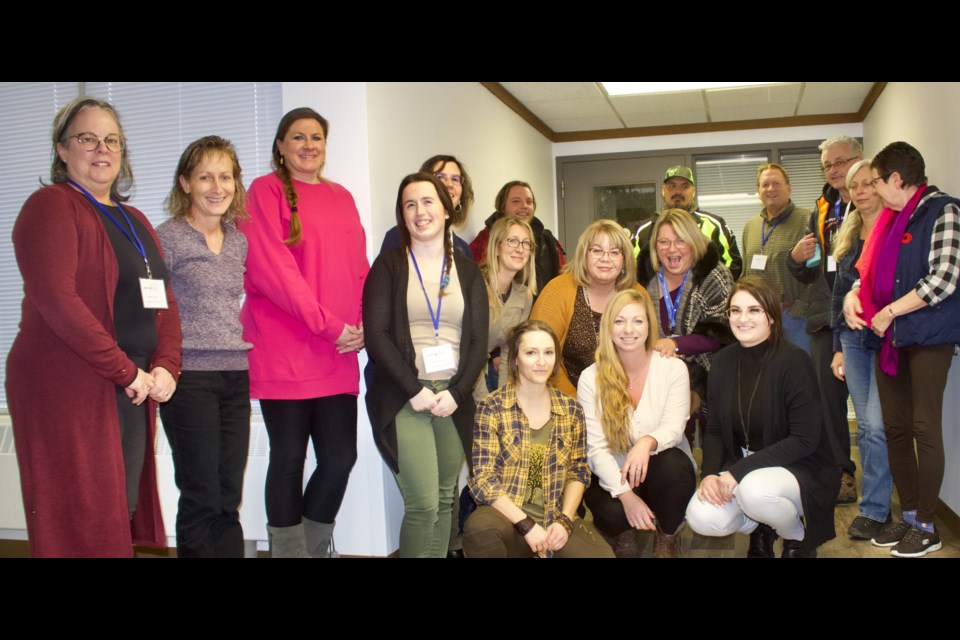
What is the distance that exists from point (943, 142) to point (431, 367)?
114 inches

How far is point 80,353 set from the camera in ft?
6.49

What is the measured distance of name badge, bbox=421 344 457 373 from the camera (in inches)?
97.3

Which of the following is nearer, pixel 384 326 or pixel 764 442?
pixel 384 326

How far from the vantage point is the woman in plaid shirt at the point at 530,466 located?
2.41m

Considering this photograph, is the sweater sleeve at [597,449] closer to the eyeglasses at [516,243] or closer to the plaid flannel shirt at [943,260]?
the eyeglasses at [516,243]

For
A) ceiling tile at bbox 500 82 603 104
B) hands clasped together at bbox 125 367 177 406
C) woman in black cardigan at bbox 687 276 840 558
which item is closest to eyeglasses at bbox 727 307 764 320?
woman in black cardigan at bbox 687 276 840 558

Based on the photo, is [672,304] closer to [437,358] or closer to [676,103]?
[437,358]

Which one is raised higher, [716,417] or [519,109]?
[519,109]

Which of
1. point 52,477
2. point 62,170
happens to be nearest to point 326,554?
point 52,477

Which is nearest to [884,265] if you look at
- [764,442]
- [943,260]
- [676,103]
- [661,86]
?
[943,260]

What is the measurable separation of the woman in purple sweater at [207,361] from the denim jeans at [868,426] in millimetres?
2620

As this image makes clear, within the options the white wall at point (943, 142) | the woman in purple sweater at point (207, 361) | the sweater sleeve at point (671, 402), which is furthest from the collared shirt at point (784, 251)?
the woman in purple sweater at point (207, 361)

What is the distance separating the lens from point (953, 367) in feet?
11.4

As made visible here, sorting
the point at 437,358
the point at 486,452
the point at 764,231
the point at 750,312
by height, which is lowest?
the point at 486,452
